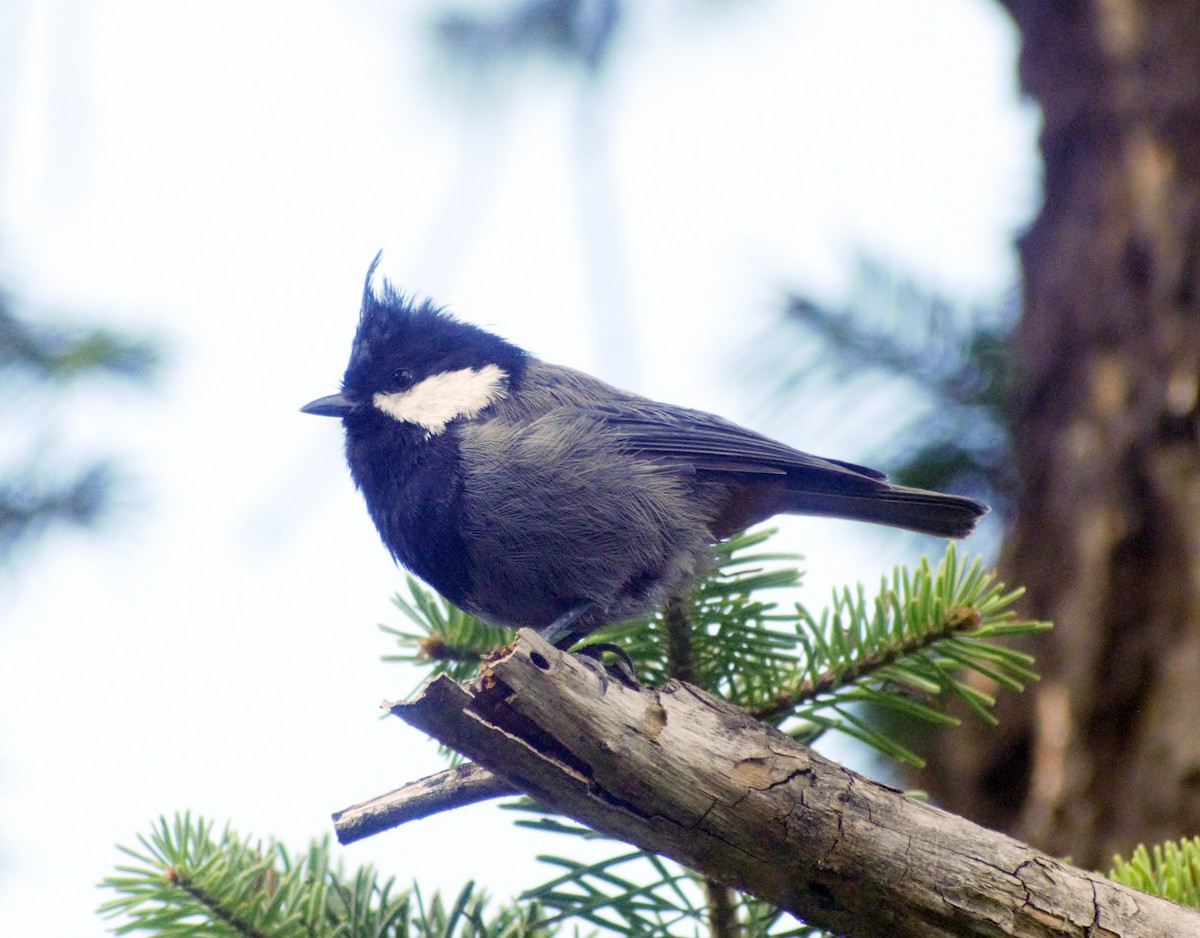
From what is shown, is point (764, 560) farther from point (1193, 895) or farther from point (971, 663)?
point (1193, 895)

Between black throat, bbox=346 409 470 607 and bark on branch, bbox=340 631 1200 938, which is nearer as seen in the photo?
bark on branch, bbox=340 631 1200 938

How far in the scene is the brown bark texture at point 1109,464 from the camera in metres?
3.94

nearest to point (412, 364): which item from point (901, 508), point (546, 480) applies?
point (546, 480)

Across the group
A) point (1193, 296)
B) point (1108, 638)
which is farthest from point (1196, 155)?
point (1108, 638)

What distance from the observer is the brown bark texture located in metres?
3.94

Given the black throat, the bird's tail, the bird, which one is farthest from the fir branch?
the black throat

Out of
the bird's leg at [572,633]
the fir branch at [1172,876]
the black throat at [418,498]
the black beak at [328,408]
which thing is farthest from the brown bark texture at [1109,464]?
the black beak at [328,408]

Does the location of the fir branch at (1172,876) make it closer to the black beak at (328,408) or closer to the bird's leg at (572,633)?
the bird's leg at (572,633)

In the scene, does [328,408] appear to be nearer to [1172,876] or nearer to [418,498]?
[418,498]

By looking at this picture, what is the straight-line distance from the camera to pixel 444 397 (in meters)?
4.23

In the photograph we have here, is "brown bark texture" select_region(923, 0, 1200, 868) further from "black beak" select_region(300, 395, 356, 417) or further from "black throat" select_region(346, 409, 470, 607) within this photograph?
"black beak" select_region(300, 395, 356, 417)

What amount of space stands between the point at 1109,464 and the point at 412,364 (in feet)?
8.48

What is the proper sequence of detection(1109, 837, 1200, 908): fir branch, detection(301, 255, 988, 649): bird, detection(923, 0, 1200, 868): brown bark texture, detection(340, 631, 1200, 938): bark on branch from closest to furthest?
detection(340, 631, 1200, 938): bark on branch < detection(1109, 837, 1200, 908): fir branch < detection(301, 255, 988, 649): bird < detection(923, 0, 1200, 868): brown bark texture

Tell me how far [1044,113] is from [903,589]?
286cm
